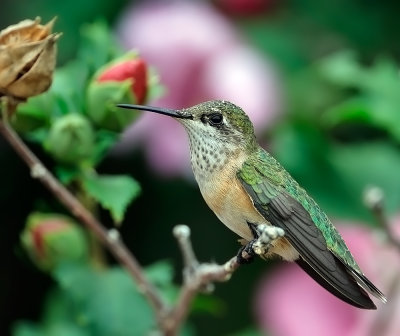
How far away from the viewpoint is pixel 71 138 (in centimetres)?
87

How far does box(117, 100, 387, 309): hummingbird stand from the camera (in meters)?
0.57

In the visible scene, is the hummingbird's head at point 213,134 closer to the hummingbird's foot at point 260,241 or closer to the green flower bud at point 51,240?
the hummingbird's foot at point 260,241

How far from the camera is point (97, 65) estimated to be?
0.94 metres

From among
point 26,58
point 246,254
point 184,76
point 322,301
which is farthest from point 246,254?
point 184,76

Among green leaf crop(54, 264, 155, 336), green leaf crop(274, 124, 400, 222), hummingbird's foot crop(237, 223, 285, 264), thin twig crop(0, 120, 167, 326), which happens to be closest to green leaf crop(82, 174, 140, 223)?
thin twig crop(0, 120, 167, 326)

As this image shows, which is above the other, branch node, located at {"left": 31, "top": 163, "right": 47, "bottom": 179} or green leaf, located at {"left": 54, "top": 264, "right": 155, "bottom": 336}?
branch node, located at {"left": 31, "top": 163, "right": 47, "bottom": 179}

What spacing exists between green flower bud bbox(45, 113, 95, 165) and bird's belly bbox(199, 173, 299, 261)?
282 mm

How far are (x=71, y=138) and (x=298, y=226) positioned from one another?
33 cm

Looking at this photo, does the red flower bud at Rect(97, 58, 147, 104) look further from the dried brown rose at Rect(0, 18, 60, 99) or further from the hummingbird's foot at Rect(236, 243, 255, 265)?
the hummingbird's foot at Rect(236, 243, 255, 265)

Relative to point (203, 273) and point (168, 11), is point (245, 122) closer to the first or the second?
point (203, 273)

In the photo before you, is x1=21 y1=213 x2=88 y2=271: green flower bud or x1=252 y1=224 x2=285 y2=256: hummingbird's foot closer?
x1=252 y1=224 x2=285 y2=256: hummingbird's foot

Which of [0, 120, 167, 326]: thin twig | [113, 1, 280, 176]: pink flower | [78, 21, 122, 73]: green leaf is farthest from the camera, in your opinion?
[113, 1, 280, 176]: pink flower

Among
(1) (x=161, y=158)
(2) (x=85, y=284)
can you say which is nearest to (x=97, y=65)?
(2) (x=85, y=284)

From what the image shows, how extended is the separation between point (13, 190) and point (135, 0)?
364mm
